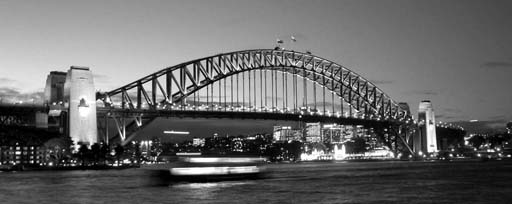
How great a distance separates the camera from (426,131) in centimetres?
13188

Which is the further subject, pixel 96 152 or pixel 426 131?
pixel 426 131

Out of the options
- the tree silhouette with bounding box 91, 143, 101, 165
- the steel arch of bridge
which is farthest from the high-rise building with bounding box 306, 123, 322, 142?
the tree silhouette with bounding box 91, 143, 101, 165

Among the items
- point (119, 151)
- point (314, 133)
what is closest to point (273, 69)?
point (119, 151)

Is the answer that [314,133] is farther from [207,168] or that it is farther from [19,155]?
[207,168]

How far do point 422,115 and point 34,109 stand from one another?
239ft

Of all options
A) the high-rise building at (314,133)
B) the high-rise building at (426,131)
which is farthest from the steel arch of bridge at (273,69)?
the high-rise building at (314,133)

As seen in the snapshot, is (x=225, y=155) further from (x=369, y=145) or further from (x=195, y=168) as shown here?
(x=369, y=145)

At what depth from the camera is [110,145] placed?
85812 millimetres

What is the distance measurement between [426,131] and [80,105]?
232ft

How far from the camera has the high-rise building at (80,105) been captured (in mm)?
79500

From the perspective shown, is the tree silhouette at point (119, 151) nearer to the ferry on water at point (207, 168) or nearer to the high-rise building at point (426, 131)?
the ferry on water at point (207, 168)

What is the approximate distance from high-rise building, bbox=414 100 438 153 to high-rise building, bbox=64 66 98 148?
2661 inches

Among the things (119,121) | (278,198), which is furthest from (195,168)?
(119,121)

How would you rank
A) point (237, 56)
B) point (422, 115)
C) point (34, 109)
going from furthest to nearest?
point (422, 115)
point (237, 56)
point (34, 109)
